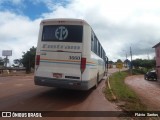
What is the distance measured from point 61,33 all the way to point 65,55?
1.04 metres

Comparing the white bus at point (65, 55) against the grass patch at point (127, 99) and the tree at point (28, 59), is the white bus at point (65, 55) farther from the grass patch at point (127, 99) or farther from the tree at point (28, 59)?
the tree at point (28, 59)

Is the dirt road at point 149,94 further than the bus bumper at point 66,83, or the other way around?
the dirt road at point 149,94

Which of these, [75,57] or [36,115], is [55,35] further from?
[36,115]

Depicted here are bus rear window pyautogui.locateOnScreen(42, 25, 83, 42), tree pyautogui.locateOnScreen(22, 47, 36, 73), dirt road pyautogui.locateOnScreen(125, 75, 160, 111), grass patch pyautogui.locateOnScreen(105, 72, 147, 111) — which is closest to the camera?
grass patch pyautogui.locateOnScreen(105, 72, 147, 111)

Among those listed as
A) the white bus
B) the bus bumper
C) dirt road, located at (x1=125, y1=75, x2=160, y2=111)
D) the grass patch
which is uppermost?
the white bus

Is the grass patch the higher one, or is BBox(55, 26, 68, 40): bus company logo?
BBox(55, 26, 68, 40): bus company logo

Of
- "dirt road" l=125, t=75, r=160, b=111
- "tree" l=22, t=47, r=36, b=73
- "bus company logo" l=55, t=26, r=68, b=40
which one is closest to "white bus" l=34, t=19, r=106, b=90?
"bus company logo" l=55, t=26, r=68, b=40

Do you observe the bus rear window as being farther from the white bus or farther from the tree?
the tree

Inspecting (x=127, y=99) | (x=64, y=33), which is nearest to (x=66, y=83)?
(x=64, y=33)

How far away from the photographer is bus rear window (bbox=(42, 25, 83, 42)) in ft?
33.9

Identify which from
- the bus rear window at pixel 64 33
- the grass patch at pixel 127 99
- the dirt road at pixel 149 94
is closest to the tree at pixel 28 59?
the dirt road at pixel 149 94

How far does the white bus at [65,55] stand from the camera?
1009 cm

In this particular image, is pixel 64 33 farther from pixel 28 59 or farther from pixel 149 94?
pixel 28 59

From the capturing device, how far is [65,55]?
10.3 meters
